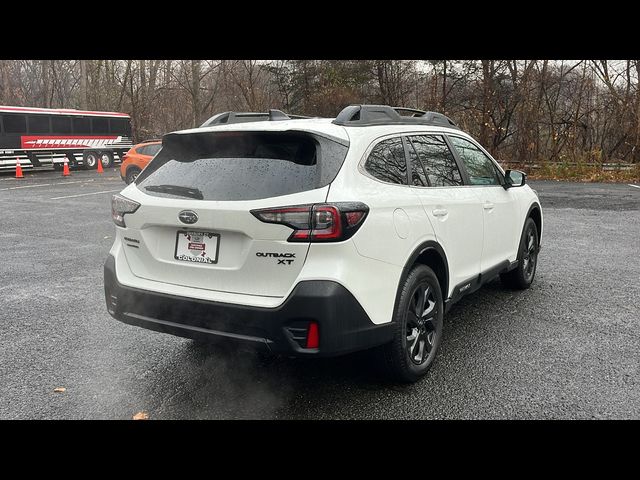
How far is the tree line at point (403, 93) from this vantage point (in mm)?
24328

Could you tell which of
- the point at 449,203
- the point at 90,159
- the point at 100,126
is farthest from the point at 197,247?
the point at 100,126

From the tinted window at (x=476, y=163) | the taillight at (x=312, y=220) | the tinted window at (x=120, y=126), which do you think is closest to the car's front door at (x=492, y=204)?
the tinted window at (x=476, y=163)

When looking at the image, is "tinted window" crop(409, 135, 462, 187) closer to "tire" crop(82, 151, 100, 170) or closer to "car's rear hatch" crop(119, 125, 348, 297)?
"car's rear hatch" crop(119, 125, 348, 297)

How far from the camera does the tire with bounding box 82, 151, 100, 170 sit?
27.9 m

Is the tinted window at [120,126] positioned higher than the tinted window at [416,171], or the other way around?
the tinted window at [120,126]

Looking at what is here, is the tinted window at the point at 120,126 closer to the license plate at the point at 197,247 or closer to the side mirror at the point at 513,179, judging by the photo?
the side mirror at the point at 513,179

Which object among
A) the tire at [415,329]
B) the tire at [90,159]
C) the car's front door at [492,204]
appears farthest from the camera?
the tire at [90,159]

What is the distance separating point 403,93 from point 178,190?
27937mm

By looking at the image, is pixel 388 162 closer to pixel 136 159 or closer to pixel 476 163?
pixel 476 163

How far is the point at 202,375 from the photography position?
363 centimetres

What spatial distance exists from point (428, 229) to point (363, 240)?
761 millimetres

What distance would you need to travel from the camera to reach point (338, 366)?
12.3ft

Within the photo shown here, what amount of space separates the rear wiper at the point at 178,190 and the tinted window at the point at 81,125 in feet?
87.9
